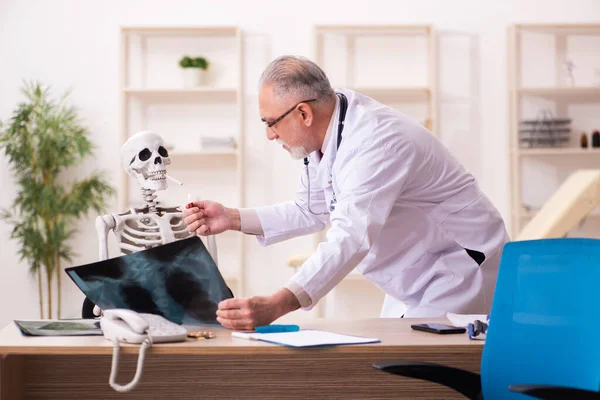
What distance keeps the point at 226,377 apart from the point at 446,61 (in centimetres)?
397

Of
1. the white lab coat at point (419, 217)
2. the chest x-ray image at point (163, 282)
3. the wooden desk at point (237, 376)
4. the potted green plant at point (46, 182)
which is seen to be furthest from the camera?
the potted green plant at point (46, 182)

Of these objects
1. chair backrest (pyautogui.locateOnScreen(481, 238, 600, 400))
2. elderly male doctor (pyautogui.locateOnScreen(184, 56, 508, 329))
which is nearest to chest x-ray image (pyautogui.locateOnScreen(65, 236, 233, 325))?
elderly male doctor (pyautogui.locateOnScreen(184, 56, 508, 329))

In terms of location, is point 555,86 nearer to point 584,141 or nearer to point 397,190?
point 584,141

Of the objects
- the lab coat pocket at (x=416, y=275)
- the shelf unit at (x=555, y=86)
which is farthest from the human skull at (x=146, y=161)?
the shelf unit at (x=555, y=86)

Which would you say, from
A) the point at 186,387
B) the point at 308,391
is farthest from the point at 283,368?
the point at 186,387

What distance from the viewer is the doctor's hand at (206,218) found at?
2336mm

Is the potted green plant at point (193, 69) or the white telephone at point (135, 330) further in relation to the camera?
the potted green plant at point (193, 69)

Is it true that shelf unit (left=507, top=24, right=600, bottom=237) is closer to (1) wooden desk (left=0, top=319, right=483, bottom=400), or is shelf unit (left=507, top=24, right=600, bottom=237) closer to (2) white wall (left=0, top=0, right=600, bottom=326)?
(2) white wall (left=0, top=0, right=600, bottom=326)

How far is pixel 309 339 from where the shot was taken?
177cm

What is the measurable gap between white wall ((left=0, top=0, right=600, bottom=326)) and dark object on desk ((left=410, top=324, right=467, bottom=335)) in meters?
3.66

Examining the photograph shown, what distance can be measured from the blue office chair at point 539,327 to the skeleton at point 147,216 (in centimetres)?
92

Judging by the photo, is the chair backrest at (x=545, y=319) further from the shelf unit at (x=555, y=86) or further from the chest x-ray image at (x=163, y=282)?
the shelf unit at (x=555, y=86)

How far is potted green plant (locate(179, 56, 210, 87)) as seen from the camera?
17.7 ft

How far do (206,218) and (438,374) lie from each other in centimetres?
95
